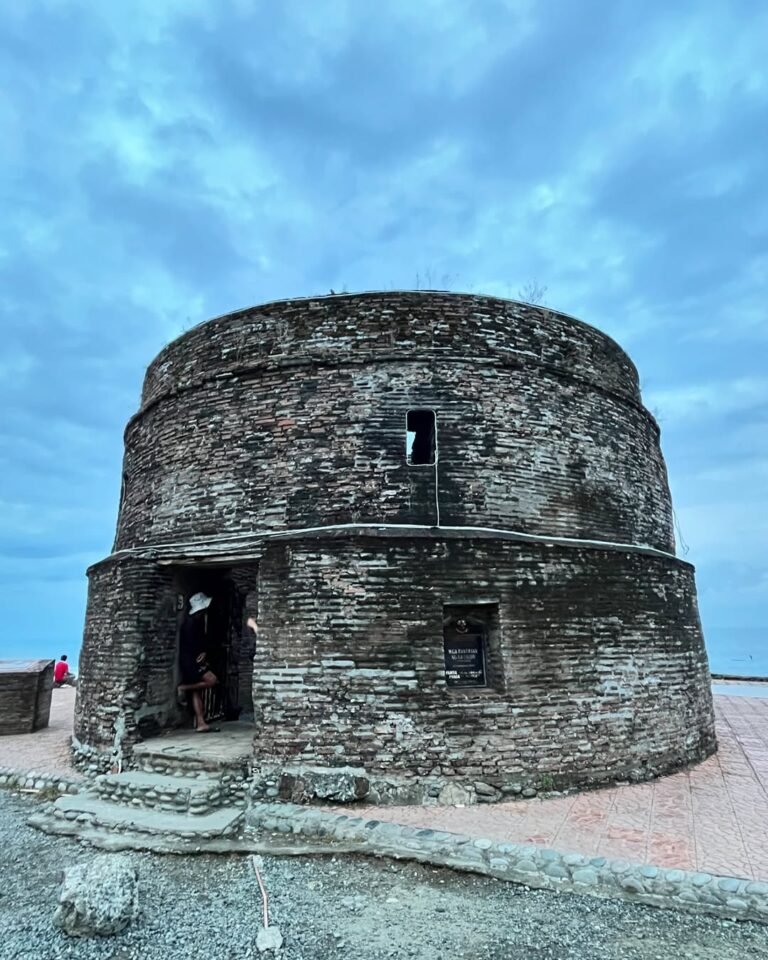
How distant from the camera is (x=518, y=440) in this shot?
8141 mm

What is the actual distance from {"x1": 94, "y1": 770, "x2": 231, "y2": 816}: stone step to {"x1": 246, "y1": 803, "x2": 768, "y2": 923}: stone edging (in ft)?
2.07

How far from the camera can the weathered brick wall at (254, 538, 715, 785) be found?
21.9 ft

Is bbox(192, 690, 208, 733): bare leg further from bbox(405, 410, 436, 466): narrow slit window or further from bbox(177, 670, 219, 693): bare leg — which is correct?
bbox(405, 410, 436, 466): narrow slit window

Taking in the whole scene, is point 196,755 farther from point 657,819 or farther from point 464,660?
point 657,819

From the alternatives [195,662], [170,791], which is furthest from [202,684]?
[170,791]

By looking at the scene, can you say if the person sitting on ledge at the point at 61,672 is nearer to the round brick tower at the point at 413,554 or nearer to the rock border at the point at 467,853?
the round brick tower at the point at 413,554

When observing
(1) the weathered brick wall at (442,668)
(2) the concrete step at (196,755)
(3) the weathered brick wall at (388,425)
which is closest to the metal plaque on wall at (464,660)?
(1) the weathered brick wall at (442,668)

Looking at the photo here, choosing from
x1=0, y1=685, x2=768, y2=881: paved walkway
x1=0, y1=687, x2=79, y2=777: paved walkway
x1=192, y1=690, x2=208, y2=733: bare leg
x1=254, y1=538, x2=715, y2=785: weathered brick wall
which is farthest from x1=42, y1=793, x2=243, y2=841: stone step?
x1=192, y1=690, x2=208, y2=733: bare leg

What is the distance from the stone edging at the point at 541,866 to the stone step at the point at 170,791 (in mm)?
632

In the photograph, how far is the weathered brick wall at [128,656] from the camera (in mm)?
7953

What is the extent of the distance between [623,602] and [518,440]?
8.55 ft

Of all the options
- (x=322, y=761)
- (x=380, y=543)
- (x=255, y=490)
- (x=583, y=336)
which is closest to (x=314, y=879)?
(x=322, y=761)

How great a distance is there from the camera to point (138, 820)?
621 centimetres

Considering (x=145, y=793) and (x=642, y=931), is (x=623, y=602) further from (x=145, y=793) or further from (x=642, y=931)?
(x=145, y=793)
